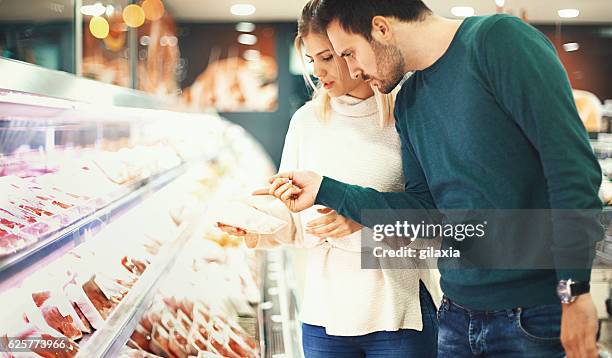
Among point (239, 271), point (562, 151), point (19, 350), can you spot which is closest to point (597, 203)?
point (562, 151)

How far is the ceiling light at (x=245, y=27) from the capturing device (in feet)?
7.06

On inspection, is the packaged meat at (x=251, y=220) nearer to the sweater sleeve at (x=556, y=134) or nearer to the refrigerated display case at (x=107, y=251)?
the refrigerated display case at (x=107, y=251)

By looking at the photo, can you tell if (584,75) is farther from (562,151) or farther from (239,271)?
(239,271)

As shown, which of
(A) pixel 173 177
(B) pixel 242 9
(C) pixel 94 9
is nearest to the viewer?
(B) pixel 242 9

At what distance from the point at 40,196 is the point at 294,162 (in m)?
0.62

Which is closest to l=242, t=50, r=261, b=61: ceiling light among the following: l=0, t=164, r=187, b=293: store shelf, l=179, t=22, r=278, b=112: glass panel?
l=179, t=22, r=278, b=112: glass panel

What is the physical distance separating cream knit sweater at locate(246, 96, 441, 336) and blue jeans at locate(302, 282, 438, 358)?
→ 0.02 metres

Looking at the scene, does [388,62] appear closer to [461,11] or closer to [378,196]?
[378,196]

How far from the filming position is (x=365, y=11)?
1396 mm

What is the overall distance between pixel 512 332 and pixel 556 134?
1.38ft

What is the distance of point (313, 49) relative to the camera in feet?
5.11

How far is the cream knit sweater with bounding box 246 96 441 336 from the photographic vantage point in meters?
1.58

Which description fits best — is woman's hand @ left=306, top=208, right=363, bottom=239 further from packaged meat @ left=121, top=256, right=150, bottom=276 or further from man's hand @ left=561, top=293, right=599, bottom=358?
packaged meat @ left=121, top=256, right=150, bottom=276

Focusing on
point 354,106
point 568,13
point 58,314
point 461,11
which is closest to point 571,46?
point 568,13
